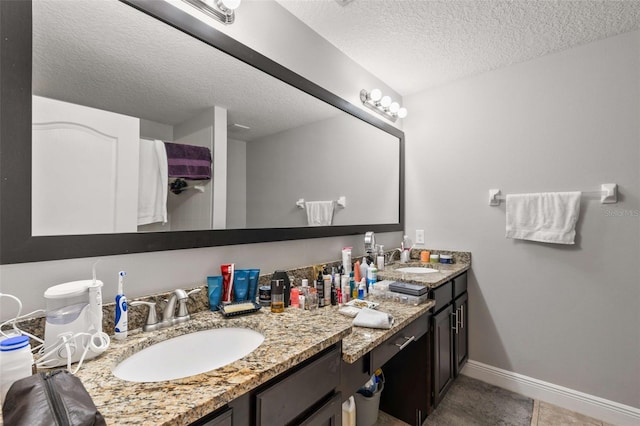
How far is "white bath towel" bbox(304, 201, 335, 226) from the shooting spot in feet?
5.44

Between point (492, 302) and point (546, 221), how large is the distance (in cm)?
70

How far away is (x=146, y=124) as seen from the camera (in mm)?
1017

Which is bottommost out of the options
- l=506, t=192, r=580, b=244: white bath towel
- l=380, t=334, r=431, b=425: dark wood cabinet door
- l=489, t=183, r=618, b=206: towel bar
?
l=380, t=334, r=431, b=425: dark wood cabinet door

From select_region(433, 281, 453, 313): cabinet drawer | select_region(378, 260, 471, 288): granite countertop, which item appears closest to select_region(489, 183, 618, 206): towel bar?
select_region(378, 260, 471, 288): granite countertop

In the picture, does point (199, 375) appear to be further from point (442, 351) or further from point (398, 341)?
point (442, 351)

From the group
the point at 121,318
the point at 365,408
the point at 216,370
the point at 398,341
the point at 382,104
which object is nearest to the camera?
the point at 216,370

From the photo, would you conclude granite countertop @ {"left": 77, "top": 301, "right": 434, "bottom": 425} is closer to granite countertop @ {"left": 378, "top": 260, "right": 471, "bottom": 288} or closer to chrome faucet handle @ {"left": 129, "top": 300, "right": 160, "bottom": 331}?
chrome faucet handle @ {"left": 129, "top": 300, "right": 160, "bottom": 331}

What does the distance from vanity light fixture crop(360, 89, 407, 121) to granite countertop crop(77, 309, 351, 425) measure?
1.67m

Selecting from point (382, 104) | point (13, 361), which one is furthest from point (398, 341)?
point (382, 104)

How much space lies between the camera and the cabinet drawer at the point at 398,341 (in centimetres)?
116

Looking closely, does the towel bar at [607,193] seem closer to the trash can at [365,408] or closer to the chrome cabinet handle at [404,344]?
the chrome cabinet handle at [404,344]

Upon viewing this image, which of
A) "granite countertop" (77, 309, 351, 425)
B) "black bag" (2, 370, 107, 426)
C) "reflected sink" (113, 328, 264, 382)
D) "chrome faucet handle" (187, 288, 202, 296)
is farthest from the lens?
"chrome faucet handle" (187, 288, 202, 296)

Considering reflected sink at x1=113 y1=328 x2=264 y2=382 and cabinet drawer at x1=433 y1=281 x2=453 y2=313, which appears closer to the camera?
reflected sink at x1=113 y1=328 x2=264 y2=382

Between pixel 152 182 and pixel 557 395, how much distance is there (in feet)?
8.80
